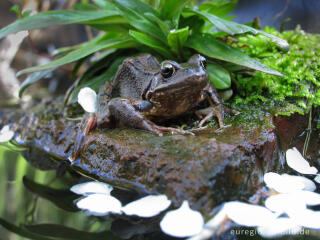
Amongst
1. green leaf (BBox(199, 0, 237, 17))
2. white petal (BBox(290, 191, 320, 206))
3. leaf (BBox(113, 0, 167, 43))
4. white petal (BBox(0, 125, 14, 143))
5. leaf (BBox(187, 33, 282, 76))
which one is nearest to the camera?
white petal (BBox(290, 191, 320, 206))

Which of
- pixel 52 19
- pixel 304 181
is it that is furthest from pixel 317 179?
pixel 52 19

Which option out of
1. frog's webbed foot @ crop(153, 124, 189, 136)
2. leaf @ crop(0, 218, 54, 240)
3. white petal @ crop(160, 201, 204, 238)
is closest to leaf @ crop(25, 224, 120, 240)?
leaf @ crop(0, 218, 54, 240)

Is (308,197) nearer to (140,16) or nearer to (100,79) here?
(140,16)

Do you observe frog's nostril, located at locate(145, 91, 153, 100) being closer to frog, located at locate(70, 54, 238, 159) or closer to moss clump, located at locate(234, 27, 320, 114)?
frog, located at locate(70, 54, 238, 159)

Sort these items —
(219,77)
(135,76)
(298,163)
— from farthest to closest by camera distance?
1. (219,77)
2. (135,76)
3. (298,163)

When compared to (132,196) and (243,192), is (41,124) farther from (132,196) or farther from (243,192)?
(243,192)

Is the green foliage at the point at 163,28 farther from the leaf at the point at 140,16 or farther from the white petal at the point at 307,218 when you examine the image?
the white petal at the point at 307,218

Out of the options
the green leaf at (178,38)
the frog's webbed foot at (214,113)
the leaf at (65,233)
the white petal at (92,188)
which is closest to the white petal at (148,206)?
the leaf at (65,233)
